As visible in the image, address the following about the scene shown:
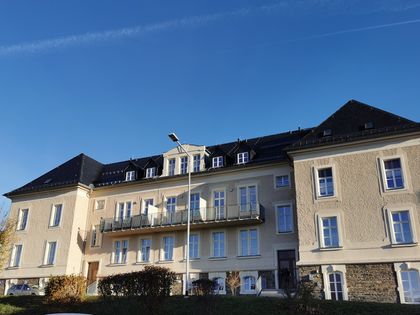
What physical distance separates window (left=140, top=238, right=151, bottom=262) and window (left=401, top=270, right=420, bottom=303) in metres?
18.0

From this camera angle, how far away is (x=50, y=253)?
3531 centimetres

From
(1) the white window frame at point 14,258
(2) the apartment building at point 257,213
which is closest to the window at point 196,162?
(2) the apartment building at point 257,213

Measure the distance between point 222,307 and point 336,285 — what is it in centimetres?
788

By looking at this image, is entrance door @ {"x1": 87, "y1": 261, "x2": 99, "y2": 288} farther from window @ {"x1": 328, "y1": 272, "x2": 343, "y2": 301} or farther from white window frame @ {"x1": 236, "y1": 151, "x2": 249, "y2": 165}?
window @ {"x1": 328, "y1": 272, "x2": 343, "y2": 301}

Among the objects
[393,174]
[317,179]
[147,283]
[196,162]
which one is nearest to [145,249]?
[196,162]

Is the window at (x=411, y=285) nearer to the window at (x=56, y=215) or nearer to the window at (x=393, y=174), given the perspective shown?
the window at (x=393, y=174)

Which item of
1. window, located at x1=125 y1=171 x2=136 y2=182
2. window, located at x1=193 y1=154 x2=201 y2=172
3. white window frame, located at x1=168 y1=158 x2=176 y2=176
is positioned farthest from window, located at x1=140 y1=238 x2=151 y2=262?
window, located at x1=193 y1=154 x2=201 y2=172

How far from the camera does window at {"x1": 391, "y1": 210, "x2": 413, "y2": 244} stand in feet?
76.2

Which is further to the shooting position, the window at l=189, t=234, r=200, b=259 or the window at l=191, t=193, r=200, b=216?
the window at l=191, t=193, r=200, b=216

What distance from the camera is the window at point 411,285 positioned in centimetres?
2205

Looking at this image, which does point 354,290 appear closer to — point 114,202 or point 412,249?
point 412,249

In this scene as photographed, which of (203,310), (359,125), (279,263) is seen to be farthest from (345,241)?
(203,310)

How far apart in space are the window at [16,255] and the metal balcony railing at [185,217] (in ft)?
27.2

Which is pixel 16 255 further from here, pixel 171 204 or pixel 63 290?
pixel 63 290
